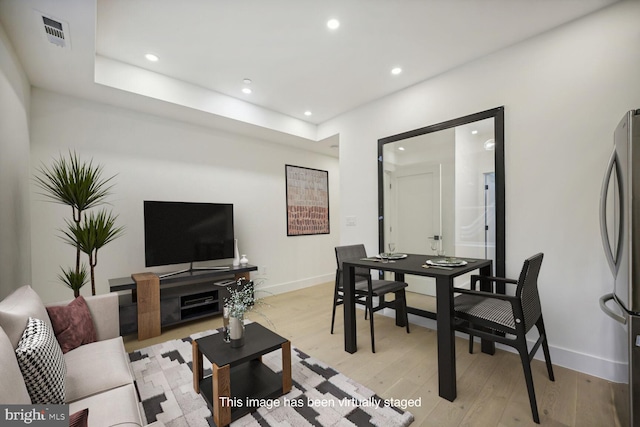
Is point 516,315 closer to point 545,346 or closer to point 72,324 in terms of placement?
point 545,346

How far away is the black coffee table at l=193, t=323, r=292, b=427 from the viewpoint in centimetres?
157

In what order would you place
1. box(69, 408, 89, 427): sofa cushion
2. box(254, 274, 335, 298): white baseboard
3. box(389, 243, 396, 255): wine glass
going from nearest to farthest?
1. box(69, 408, 89, 427): sofa cushion
2. box(389, 243, 396, 255): wine glass
3. box(254, 274, 335, 298): white baseboard

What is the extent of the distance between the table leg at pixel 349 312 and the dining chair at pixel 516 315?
88cm

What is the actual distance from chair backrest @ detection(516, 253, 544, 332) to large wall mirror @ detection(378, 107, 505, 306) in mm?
702

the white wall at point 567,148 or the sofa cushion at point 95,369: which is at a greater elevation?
the white wall at point 567,148

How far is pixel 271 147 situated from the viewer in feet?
15.0

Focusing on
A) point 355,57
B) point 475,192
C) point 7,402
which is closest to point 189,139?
point 355,57

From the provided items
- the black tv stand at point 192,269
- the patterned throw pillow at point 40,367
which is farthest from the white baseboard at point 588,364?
the black tv stand at point 192,269

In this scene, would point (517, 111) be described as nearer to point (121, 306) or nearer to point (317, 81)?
point (317, 81)

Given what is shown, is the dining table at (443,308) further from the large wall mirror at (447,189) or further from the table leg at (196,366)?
the table leg at (196,366)

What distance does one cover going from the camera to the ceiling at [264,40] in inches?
79.2

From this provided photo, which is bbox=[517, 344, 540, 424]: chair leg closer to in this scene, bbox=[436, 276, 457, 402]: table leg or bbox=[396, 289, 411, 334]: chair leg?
bbox=[436, 276, 457, 402]: table leg

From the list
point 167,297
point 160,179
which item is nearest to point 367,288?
point 167,297

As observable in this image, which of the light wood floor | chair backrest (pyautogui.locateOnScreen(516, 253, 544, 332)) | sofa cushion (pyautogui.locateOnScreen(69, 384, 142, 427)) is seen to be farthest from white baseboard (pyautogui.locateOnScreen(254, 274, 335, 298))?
chair backrest (pyautogui.locateOnScreen(516, 253, 544, 332))
